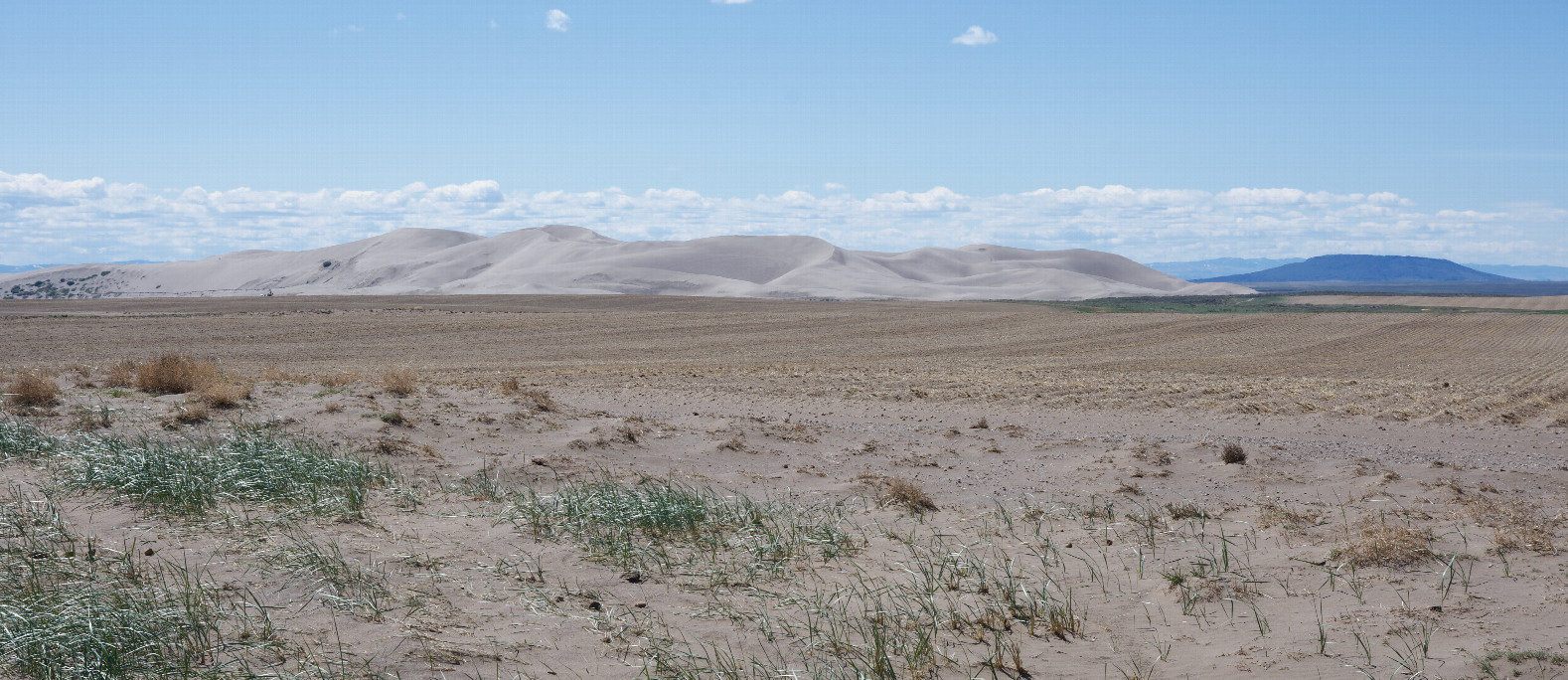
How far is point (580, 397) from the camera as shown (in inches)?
669

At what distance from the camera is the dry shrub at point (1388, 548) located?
640cm

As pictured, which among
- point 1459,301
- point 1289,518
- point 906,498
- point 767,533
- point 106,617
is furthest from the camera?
point 1459,301

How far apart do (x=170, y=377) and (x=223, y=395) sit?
235cm

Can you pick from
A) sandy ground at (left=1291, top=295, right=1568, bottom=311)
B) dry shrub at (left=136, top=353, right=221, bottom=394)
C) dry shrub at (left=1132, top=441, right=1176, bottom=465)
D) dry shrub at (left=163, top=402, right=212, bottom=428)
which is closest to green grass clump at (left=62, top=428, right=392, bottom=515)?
dry shrub at (left=163, top=402, right=212, bottom=428)

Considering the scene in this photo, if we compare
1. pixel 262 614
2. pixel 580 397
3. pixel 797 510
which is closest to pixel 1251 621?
pixel 797 510

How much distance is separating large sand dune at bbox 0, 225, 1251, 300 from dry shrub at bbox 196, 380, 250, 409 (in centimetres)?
12063

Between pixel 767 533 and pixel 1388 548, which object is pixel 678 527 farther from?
pixel 1388 548

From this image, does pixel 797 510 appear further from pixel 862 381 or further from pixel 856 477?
pixel 862 381

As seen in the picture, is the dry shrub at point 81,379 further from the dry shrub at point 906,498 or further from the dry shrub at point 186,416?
the dry shrub at point 906,498

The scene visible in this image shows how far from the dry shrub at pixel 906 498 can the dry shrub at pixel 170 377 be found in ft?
32.3

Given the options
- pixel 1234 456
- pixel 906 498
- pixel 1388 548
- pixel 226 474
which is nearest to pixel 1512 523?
pixel 1388 548

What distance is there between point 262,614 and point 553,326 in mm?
40563

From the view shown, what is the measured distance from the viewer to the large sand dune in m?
143

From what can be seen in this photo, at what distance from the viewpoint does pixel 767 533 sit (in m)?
7.37
